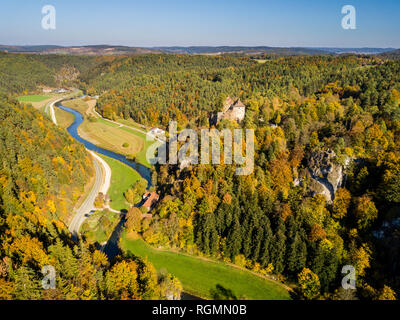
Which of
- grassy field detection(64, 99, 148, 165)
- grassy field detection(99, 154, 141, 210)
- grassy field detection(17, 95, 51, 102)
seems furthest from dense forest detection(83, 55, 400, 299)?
grassy field detection(17, 95, 51, 102)

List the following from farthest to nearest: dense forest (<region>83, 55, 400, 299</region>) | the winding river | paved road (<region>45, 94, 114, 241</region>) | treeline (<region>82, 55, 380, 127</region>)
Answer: treeline (<region>82, 55, 380, 127</region>) < the winding river < paved road (<region>45, 94, 114, 241</region>) < dense forest (<region>83, 55, 400, 299</region>)

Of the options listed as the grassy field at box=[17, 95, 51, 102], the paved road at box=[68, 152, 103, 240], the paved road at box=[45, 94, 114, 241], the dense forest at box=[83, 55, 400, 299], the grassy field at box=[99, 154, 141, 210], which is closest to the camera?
the dense forest at box=[83, 55, 400, 299]

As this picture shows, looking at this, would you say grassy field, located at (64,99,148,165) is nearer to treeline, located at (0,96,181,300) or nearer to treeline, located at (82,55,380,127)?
treeline, located at (82,55,380,127)

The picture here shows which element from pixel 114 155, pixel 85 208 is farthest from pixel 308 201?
pixel 114 155

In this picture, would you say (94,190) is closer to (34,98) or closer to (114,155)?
(114,155)

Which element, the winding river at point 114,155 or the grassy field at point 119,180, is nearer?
the grassy field at point 119,180

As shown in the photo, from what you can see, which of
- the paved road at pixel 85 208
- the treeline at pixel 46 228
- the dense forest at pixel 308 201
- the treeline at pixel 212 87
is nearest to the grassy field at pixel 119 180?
the paved road at pixel 85 208

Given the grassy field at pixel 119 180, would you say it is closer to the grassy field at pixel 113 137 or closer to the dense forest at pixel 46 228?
the dense forest at pixel 46 228
